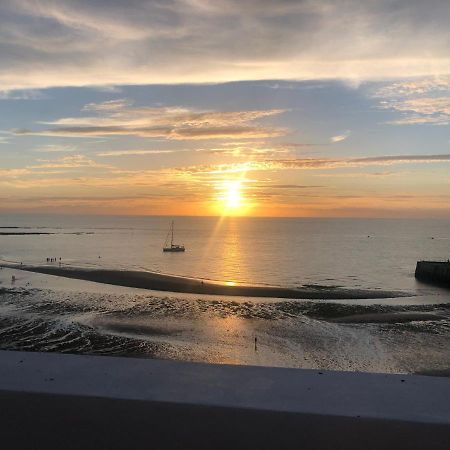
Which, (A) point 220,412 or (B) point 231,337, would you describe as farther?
(B) point 231,337

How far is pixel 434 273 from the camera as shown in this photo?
47.6 metres

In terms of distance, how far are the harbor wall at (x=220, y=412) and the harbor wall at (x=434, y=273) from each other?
45815 millimetres

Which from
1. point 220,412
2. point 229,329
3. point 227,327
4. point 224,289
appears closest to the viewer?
point 220,412

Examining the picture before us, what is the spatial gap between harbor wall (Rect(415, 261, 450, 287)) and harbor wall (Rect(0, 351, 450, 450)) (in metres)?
45.8

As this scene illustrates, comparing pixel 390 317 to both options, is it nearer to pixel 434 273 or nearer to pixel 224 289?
pixel 224 289

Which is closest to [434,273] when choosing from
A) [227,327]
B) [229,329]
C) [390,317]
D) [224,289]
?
[224,289]

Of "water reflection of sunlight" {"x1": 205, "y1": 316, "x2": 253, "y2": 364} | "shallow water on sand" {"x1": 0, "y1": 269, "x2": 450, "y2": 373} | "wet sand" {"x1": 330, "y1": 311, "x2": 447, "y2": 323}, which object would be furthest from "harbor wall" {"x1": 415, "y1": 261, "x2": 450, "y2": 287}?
"water reflection of sunlight" {"x1": 205, "y1": 316, "x2": 253, "y2": 364}

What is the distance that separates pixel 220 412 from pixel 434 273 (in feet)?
161

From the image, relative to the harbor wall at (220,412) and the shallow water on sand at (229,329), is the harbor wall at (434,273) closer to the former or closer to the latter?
the shallow water on sand at (229,329)

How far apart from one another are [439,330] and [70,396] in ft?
71.7

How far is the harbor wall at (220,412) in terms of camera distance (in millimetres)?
3385

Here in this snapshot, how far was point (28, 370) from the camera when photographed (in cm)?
420

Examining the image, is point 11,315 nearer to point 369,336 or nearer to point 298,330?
point 298,330

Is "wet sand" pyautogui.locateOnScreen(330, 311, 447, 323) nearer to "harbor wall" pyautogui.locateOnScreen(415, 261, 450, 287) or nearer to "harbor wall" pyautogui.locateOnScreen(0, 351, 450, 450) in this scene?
"harbor wall" pyautogui.locateOnScreen(0, 351, 450, 450)
